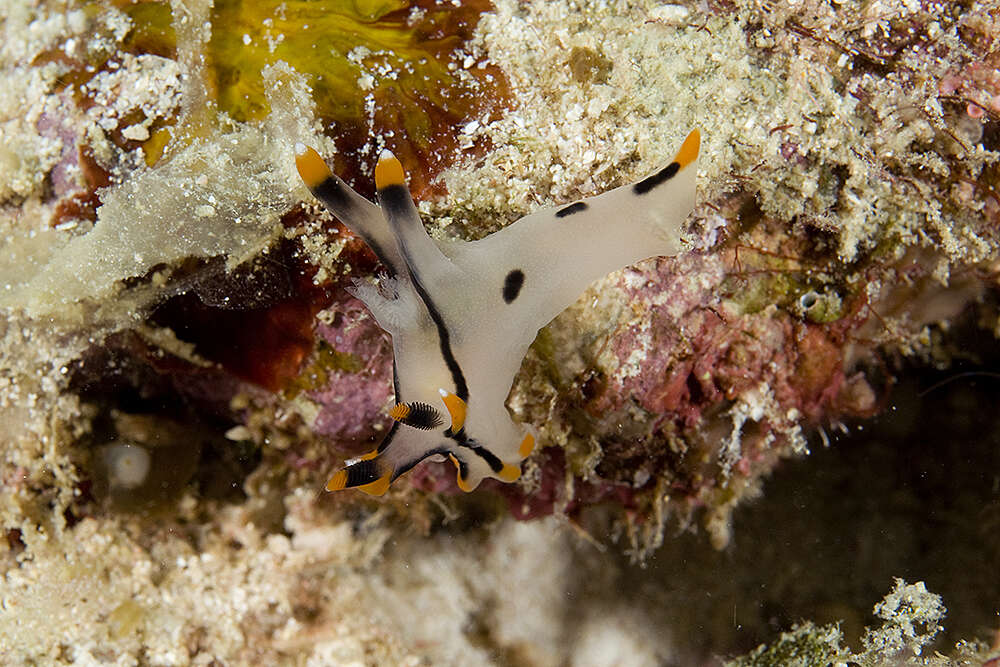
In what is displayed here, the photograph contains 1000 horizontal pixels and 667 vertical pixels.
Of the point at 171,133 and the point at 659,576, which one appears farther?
the point at 659,576

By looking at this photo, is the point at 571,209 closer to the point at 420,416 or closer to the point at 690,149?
the point at 690,149

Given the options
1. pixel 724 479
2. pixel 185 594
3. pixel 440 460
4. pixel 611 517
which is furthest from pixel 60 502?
pixel 724 479

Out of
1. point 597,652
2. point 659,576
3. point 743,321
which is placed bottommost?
point 597,652

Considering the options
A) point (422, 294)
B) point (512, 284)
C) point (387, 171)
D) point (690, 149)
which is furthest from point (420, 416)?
point (690, 149)

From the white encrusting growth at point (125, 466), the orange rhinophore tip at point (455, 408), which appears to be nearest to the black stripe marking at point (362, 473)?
the orange rhinophore tip at point (455, 408)

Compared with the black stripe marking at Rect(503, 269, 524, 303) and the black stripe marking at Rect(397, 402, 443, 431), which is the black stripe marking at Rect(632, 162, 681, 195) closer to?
the black stripe marking at Rect(503, 269, 524, 303)

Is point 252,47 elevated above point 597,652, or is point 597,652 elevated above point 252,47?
point 252,47

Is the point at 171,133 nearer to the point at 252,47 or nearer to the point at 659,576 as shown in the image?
the point at 252,47

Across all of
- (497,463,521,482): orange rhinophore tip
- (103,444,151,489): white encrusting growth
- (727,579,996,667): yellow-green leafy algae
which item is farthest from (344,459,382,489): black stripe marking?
(727,579,996,667): yellow-green leafy algae

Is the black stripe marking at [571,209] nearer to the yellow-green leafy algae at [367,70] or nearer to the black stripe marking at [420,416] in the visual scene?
the yellow-green leafy algae at [367,70]

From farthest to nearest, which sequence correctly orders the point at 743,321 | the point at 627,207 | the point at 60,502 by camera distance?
the point at 60,502 < the point at 743,321 < the point at 627,207
